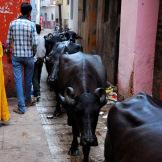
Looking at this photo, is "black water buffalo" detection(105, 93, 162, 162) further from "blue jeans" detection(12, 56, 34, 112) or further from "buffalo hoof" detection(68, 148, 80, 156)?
"blue jeans" detection(12, 56, 34, 112)

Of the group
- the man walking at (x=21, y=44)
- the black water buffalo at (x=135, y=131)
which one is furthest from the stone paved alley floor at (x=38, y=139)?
the black water buffalo at (x=135, y=131)

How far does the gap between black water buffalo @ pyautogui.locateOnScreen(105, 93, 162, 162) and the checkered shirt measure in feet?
15.7

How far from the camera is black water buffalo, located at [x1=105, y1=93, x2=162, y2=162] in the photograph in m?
3.01

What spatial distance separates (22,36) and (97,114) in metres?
3.26

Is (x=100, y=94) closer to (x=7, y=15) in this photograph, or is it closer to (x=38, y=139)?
(x=38, y=139)

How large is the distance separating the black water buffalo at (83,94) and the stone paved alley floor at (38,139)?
1.04 ft

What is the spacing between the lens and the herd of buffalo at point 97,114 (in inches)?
124

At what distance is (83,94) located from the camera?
579 centimetres

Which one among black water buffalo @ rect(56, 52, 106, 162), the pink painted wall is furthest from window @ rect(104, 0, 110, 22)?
black water buffalo @ rect(56, 52, 106, 162)

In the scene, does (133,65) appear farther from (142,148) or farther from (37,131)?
(142,148)

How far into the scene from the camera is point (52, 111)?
29.6 ft

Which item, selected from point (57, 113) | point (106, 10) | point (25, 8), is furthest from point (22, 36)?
point (106, 10)

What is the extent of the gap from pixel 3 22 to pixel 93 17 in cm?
603

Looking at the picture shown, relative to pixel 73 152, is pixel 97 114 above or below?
above
